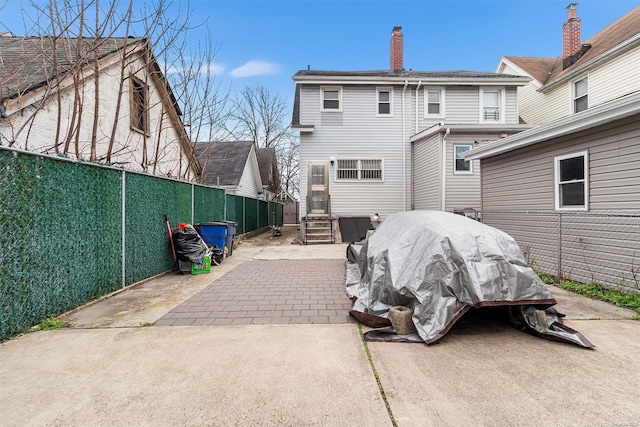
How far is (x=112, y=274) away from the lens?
4.84 meters

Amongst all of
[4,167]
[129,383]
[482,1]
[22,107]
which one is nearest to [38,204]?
[4,167]

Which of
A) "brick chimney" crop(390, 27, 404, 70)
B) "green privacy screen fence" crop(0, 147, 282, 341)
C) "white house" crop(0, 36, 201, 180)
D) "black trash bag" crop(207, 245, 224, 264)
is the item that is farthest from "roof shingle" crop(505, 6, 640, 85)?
"green privacy screen fence" crop(0, 147, 282, 341)

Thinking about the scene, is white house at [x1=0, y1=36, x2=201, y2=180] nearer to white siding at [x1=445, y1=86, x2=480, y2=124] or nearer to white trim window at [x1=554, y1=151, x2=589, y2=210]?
white trim window at [x1=554, y1=151, x2=589, y2=210]

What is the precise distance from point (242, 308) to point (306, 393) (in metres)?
2.19

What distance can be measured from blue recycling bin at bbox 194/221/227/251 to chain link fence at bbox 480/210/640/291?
6628mm

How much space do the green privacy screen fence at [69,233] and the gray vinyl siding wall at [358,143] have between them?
729cm

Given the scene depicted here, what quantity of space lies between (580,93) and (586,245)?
10527 millimetres

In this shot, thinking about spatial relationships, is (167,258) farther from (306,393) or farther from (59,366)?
(306,393)

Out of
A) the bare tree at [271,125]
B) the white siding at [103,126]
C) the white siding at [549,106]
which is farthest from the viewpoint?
the bare tree at [271,125]

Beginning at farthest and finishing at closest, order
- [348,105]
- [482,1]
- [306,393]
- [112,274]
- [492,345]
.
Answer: [348,105] < [482,1] < [112,274] < [492,345] < [306,393]

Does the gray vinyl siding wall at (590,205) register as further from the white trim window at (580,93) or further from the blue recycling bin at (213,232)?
the white trim window at (580,93)

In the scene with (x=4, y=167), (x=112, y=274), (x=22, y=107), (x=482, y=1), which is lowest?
(x=112, y=274)

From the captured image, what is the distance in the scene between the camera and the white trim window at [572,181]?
5.55 metres

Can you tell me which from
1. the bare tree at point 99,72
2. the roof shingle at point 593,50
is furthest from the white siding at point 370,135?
the bare tree at point 99,72
